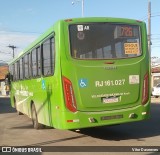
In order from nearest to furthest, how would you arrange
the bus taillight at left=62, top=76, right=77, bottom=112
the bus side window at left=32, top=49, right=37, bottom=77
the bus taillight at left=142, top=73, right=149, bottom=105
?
the bus taillight at left=62, top=76, right=77, bottom=112 → the bus taillight at left=142, top=73, right=149, bottom=105 → the bus side window at left=32, top=49, right=37, bottom=77

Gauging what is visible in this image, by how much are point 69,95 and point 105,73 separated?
1.17 m

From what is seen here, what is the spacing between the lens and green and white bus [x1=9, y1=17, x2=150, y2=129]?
10.6 m

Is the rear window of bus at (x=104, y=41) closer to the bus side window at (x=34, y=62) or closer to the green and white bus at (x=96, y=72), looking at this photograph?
the green and white bus at (x=96, y=72)

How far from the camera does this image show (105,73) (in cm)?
1085

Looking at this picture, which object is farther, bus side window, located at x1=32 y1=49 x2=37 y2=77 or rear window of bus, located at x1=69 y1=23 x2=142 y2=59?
bus side window, located at x1=32 y1=49 x2=37 y2=77

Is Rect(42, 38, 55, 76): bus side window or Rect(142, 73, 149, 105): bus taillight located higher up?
Rect(42, 38, 55, 76): bus side window

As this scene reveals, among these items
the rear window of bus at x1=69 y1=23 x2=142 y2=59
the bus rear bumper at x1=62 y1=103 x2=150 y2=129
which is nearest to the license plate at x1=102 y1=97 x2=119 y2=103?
the bus rear bumper at x1=62 y1=103 x2=150 y2=129

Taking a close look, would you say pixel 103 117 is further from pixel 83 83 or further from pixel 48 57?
pixel 48 57

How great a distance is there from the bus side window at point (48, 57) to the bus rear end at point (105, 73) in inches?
31.9

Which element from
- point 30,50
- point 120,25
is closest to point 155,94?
point 30,50

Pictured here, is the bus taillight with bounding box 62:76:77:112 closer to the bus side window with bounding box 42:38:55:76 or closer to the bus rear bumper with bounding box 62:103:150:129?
the bus rear bumper with bounding box 62:103:150:129

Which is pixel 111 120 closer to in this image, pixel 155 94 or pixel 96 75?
pixel 96 75

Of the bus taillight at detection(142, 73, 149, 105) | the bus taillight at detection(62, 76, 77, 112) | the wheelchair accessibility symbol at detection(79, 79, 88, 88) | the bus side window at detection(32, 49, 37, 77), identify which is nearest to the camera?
the bus taillight at detection(62, 76, 77, 112)

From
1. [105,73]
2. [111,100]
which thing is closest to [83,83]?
[105,73]
